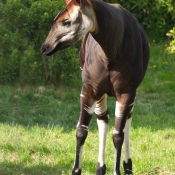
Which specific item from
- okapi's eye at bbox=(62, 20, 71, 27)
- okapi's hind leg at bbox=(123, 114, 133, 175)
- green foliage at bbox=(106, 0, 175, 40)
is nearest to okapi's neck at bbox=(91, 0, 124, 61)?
okapi's eye at bbox=(62, 20, 71, 27)

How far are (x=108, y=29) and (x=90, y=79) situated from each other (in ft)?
1.63

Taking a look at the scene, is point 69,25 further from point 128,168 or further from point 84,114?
point 128,168

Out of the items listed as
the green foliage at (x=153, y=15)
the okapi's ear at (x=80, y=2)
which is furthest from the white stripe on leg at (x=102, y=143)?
the green foliage at (x=153, y=15)

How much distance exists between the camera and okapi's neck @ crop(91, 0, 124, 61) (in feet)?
12.5

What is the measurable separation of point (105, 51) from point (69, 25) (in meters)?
0.49

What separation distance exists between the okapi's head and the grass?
189cm

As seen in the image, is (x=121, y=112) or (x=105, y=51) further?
(x=121, y=112)

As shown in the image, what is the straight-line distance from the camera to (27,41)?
8.51 meters

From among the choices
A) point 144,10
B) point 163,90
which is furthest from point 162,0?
point 163,90

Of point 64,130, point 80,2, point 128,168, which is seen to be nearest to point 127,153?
point 128,168

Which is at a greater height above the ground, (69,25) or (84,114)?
(69,25)

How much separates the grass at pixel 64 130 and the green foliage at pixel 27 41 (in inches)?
11.2

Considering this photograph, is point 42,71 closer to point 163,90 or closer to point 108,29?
point 163,90

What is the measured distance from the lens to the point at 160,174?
16.7 ft
